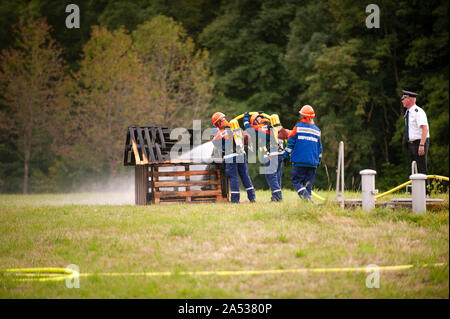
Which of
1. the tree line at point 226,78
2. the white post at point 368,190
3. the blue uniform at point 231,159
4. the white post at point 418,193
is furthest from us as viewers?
the tree line at point 226,78

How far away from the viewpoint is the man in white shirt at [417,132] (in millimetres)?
11398

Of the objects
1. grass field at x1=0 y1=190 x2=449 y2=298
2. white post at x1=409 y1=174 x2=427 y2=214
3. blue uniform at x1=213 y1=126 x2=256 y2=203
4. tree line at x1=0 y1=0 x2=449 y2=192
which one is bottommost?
grass field at x1=0 y1=190 x2=449 y2=298

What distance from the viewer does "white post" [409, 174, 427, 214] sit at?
958 centimetres

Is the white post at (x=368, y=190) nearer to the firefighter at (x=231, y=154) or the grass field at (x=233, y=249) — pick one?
the grass field at (x=233, y=249)

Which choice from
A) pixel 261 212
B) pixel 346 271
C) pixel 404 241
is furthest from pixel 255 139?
pixel 346 271

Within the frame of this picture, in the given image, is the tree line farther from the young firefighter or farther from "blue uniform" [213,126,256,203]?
the young firefighter

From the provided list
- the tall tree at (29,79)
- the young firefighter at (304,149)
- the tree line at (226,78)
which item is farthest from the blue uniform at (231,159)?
the tall tree at (29,79)

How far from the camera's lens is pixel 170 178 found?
13938 mm

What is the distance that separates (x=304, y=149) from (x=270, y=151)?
6.10 feet

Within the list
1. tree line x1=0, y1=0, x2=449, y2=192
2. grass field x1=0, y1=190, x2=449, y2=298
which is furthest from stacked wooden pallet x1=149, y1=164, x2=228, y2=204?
tree line x1=0, y1=0, x2=449, y2=192

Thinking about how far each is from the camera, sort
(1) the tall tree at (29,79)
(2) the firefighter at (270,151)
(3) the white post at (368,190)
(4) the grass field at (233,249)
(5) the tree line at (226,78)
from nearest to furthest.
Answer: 1. (4) the grass field at (233,249)
2. (3) the white post at (368,190)
3. (2) the firefighter at (270,151)
4. (5) the tree line at (226,78)
5. (1) the tall tree at (29,79)

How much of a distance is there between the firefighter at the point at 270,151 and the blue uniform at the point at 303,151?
1.55 metres

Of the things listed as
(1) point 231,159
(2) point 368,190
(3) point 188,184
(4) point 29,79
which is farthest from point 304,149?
(4) point 29,79

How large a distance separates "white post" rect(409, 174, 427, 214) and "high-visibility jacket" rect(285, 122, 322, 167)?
93.0 inches
